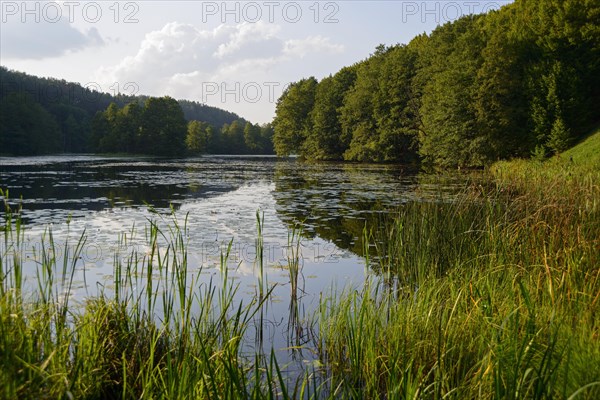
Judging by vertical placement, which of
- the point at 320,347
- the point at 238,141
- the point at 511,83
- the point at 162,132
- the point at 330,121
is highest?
the point at 511,83

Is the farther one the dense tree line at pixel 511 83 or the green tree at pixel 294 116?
the green tree at pixel 294 116

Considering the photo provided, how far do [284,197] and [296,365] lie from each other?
15520 mm

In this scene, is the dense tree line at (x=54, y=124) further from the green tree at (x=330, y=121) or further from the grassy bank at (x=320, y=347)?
the grassy bank at (x=320, y=347)

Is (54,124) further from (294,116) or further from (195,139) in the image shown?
(294,116)

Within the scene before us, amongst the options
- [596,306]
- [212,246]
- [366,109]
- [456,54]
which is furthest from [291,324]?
[366,109]

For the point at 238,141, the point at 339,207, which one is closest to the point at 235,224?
the point at 339,207

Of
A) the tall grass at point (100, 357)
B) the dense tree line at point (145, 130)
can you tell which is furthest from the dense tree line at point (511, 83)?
the dense tree line at point (145, 130)

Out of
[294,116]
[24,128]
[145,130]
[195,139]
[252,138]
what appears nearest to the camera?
[294,116]

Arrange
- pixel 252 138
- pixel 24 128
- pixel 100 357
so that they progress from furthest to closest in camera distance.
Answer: pixel 252 138
pixel 24 128
pixel 100 357

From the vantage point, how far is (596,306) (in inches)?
159

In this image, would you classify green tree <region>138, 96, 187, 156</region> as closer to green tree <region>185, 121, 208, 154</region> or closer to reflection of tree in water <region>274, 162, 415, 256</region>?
green tree <region>185, 121, 208, 154</region>

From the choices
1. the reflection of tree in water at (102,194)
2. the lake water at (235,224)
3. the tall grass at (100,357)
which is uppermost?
the tall grass at (100,357)

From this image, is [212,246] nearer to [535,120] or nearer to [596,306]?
[596,306]

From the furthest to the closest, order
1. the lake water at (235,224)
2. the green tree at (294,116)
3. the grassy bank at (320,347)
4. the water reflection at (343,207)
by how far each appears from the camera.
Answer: the green tree at (294,116), the water reflection at (343,207), the lake water at (235,224), the grassy bank at (320,347)
